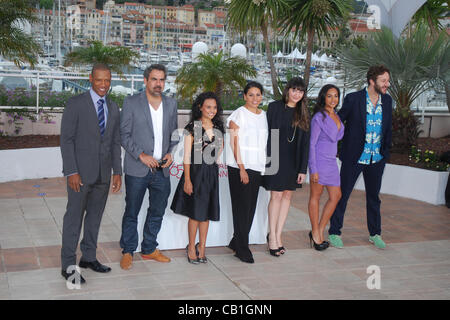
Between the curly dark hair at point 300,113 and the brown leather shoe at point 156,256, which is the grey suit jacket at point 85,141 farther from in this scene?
the curly dark hair at point 300,113

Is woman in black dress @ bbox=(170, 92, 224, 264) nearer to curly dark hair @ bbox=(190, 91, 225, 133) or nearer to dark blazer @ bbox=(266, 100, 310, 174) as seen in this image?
curly dark hair @ bbox=(190, 91, 225, 133)

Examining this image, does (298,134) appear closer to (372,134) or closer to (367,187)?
(372,134)

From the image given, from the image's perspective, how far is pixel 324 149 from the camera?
5.39 metres

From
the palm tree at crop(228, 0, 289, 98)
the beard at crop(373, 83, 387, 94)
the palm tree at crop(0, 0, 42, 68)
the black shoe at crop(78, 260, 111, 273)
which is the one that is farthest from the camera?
the palm tree at crop(228, 0, 289, 98)

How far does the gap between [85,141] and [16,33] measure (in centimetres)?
563

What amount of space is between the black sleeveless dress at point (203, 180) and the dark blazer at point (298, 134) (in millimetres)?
538

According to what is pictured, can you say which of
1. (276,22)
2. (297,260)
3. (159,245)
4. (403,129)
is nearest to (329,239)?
(297,260)

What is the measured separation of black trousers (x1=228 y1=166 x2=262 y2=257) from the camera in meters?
5.05

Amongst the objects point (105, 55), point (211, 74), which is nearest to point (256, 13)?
point (211, 74)

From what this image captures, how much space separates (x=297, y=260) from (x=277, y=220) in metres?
0.44

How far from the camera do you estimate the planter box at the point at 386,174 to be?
26.2 ft

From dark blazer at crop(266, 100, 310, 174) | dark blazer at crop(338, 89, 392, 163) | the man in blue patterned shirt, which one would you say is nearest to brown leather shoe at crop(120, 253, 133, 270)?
dark blazer at crop(266, 100, 310, 174)

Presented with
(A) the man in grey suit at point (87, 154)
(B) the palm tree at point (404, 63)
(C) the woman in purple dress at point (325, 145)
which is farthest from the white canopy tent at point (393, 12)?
(A) the man in grey suit at point (87, 154)

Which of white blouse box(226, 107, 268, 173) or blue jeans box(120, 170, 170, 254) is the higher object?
white blouse box(226, 107, 268, 173)
